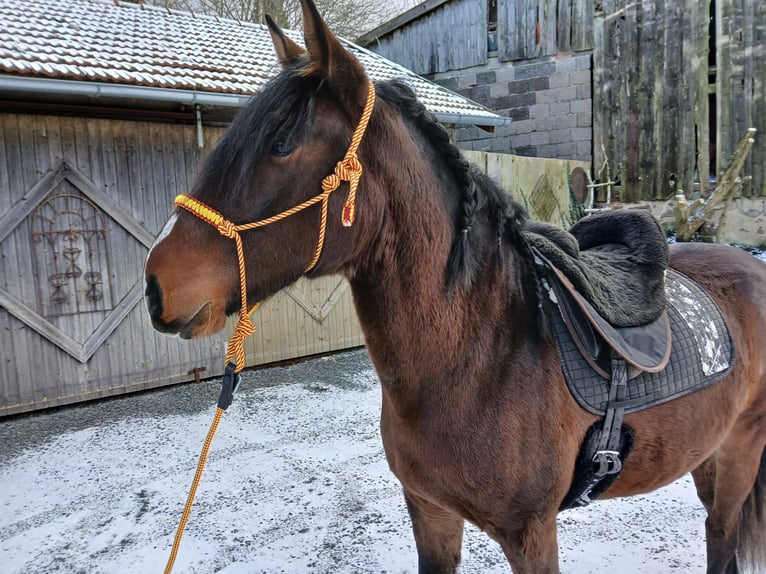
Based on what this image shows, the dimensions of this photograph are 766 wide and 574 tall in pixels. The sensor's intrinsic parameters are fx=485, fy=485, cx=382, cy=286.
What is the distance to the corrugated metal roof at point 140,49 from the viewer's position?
4.14m

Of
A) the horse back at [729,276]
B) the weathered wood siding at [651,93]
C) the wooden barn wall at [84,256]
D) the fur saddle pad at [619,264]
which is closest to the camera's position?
the fur saddle pad at [619,264]

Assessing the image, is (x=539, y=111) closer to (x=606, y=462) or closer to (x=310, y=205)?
(x=606, y=462)

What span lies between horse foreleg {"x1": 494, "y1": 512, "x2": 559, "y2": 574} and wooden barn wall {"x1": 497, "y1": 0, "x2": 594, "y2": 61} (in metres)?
9.66

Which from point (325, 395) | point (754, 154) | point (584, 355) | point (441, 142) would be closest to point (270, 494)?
point (325, 395)

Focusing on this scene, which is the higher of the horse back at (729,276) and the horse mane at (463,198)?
the horse mane at (463,198)

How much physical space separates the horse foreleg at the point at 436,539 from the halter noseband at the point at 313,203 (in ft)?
3.07

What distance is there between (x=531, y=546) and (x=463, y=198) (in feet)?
3.21

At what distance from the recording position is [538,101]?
949 cm

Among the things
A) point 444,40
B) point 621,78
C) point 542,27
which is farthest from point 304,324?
point 444,40

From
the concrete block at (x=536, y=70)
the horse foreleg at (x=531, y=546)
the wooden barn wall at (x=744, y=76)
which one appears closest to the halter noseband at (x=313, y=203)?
the horse foreleg at (x=531, y=546)

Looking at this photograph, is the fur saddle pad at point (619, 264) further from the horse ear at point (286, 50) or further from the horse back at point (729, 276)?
the horse ear at point (286, 50)

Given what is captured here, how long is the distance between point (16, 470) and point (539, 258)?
3867 mm

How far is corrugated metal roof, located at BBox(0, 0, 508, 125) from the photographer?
4.14 meters

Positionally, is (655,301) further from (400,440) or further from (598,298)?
(400,440)
